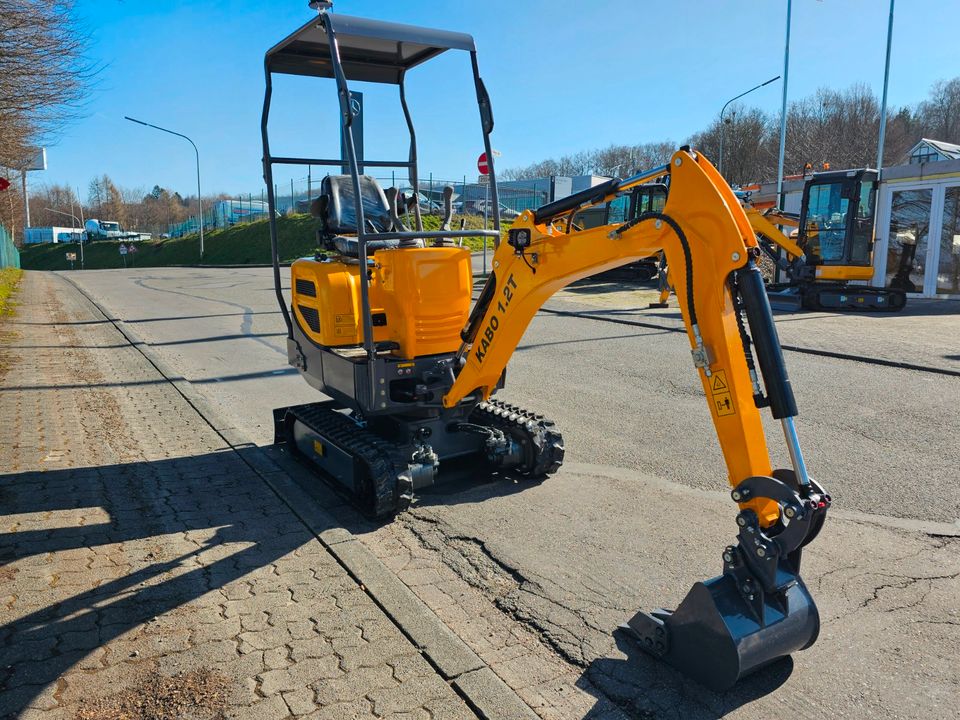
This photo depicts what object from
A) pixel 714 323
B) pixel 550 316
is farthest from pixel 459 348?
pixel 550 316

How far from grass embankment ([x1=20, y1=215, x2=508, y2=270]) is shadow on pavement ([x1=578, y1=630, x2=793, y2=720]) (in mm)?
25939

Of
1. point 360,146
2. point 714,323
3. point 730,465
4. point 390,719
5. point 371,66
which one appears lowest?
point 390,719

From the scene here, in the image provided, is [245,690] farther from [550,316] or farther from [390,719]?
[550,316]

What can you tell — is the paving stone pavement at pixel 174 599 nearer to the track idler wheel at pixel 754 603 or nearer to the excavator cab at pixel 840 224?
the track idler wheel at pixel 754 603

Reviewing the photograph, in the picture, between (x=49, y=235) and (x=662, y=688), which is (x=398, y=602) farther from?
(x=49, y=235)

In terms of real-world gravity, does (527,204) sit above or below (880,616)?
above

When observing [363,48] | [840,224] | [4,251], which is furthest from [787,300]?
[4,251]

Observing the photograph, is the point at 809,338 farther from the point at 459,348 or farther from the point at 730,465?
the point at 730,465

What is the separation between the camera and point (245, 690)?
3.02 meters

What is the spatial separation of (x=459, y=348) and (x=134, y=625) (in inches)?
106

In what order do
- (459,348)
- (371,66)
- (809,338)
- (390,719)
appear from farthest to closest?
(809,338) → (371,66) → (459,348) → (390,719)

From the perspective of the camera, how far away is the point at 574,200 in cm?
399

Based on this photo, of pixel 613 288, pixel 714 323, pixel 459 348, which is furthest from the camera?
pixel 613 288

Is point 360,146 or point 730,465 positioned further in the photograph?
point 360,146
